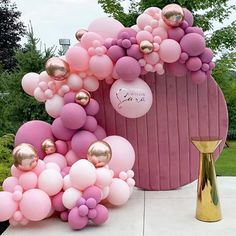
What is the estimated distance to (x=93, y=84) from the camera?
8.64 ft

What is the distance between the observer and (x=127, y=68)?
2.48 m

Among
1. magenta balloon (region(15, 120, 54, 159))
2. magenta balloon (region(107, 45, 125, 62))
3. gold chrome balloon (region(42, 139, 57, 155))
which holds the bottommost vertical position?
gold chrome balloon (region(42, 139, 57, 155))

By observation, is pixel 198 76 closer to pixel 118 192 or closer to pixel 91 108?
pixel 91 108

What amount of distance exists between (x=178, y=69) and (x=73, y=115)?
2.58 ft

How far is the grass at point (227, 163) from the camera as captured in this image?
5906mm

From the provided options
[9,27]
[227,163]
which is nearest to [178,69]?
[227,163]

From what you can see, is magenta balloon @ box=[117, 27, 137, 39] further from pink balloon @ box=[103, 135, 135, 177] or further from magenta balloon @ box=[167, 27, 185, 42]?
→ pink balloon @ box=[103, 135, 135, 177]

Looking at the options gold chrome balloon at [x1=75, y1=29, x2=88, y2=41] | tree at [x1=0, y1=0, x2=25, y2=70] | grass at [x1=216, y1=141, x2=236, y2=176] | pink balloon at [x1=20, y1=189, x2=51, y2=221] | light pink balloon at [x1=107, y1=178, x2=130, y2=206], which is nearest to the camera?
pink balloon at [x1=20, y1=189, x2=51, y2=221]

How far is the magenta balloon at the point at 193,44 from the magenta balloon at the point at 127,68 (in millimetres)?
328

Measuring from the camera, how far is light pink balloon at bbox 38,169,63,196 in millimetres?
2246

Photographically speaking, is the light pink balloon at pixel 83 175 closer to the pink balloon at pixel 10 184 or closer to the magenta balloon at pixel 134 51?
the pink balloon at pixel 10 184

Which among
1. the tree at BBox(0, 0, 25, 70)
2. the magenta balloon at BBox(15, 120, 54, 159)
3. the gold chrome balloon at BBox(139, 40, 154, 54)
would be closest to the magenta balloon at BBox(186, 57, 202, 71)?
the gold chrome balloon at BBox(139, 40, 154, 54)

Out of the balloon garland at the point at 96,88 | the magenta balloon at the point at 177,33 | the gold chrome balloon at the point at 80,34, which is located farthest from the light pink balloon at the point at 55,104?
the magenta balloon at the point at 177,33

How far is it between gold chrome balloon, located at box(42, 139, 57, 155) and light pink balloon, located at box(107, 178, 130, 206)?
0.47 m
